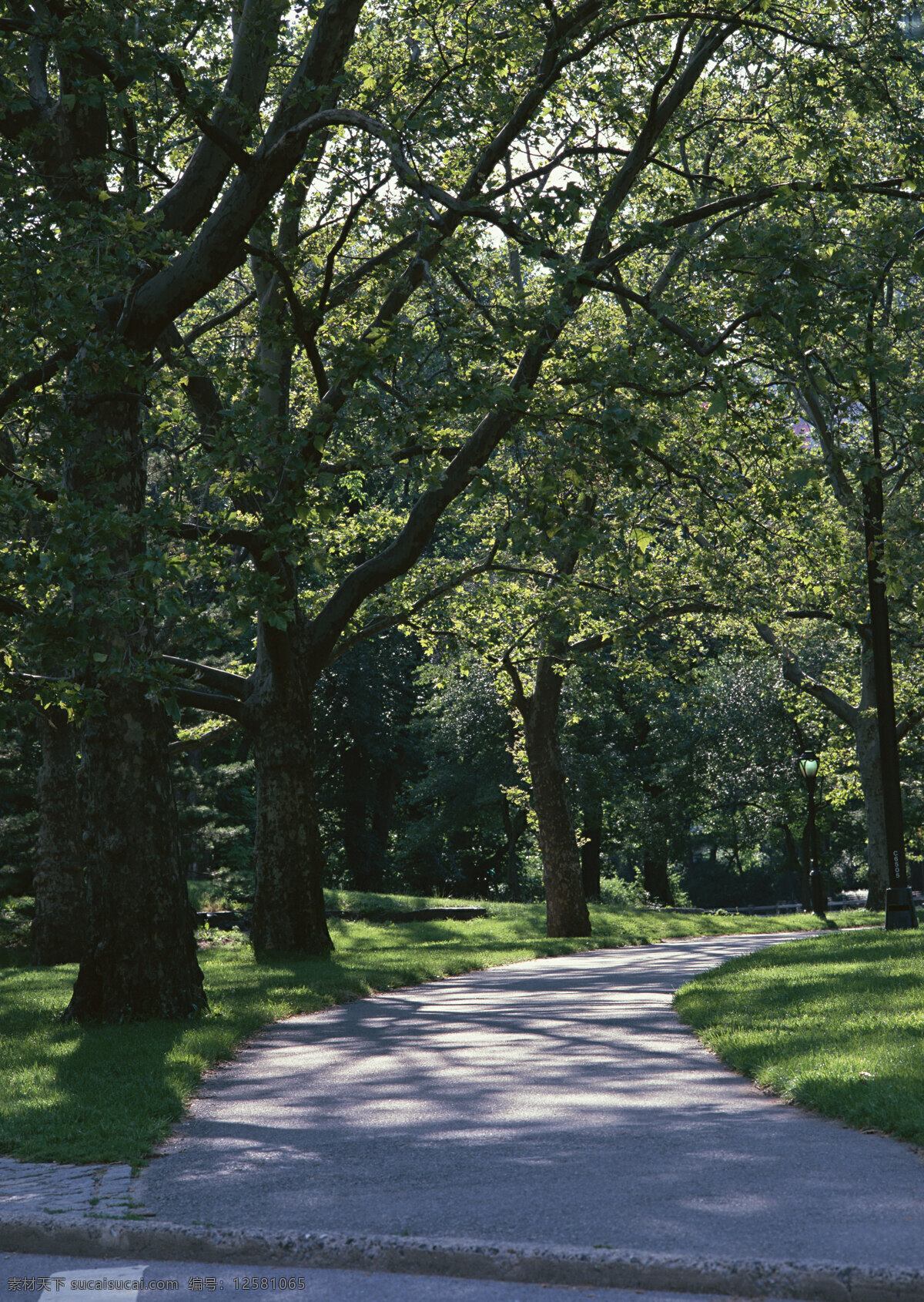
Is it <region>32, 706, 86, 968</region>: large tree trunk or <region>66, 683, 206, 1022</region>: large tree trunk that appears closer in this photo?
<region>66, 683, 206, 1022</region>: large tree trunk

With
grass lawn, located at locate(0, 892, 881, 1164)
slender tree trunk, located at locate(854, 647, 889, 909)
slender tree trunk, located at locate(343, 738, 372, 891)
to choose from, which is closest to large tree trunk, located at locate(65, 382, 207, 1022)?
Answer: grass lawn, located at locate(0, 892, 881, 1164)

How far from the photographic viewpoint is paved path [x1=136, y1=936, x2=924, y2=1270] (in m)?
4.20

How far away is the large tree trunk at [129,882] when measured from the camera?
396 inches

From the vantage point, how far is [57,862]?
17859mm

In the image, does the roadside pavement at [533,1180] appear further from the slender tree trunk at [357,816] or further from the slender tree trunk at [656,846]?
the slender tree trunk at [357,816]

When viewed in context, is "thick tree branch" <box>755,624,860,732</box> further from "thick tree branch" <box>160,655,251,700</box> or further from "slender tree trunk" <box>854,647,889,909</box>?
"thick tree branch" <box>160,655,251,700</box>

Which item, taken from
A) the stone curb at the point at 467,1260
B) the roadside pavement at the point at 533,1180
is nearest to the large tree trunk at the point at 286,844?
the roadside pavement at the point at 533,1180

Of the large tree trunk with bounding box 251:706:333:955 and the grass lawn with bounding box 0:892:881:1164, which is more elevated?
the large tree trunk with bounding box 251:706:333:955

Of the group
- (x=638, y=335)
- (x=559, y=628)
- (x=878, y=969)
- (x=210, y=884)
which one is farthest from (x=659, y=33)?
(x=210, y=884)

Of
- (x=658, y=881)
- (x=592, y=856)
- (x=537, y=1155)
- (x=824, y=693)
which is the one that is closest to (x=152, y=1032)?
(x=537, y=1155)

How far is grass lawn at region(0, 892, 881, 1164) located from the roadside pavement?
0.34 m

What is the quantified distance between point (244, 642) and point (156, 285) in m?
26.2

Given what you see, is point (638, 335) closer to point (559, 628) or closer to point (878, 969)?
point (878, 969)

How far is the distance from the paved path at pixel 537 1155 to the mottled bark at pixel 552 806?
1222cm
